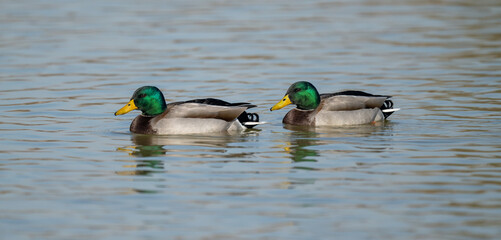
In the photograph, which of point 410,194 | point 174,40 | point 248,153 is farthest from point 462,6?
point 410,194

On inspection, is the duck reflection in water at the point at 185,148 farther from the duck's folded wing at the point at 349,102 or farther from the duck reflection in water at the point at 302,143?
the duck's folded wing at the point at 349,102

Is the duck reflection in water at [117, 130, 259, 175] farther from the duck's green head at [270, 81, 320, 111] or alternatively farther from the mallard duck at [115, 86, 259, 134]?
the duck's green head at [270, 81, 320, 111]

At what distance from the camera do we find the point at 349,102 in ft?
49.2

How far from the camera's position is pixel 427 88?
17969 mm

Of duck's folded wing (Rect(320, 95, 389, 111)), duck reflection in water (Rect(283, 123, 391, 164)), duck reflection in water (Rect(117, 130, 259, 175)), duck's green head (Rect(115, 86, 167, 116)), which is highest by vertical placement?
duck's green head (Rect(115, 86, 167, 116))

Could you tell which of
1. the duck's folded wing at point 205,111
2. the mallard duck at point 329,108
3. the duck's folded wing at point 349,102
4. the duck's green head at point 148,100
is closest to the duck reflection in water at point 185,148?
the duck's folded wing at point 205,111

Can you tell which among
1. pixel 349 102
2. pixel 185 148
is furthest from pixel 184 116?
pixel 349 102

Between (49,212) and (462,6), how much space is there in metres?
22.9

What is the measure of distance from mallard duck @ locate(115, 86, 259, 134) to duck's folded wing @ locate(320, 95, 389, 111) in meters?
1.34

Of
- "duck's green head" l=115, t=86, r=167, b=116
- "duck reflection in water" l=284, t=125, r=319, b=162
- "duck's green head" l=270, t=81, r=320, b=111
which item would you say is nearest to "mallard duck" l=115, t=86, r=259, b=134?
"duck's green head" l=115, t=86, r=167, b=116

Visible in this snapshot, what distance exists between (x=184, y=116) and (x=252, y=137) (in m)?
1.02

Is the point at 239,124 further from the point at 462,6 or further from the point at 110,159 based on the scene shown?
the point at 462,6

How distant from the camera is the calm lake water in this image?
9289 mm

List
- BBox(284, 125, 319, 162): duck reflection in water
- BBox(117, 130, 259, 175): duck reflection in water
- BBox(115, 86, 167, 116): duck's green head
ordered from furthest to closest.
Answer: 1. BBox(115, 86, 167, 116): duck's green head
2. BBox(284, 125, 319, 162): duck reflection in water
3. BBox(117, 130, 259, 175): duck reflection in water
